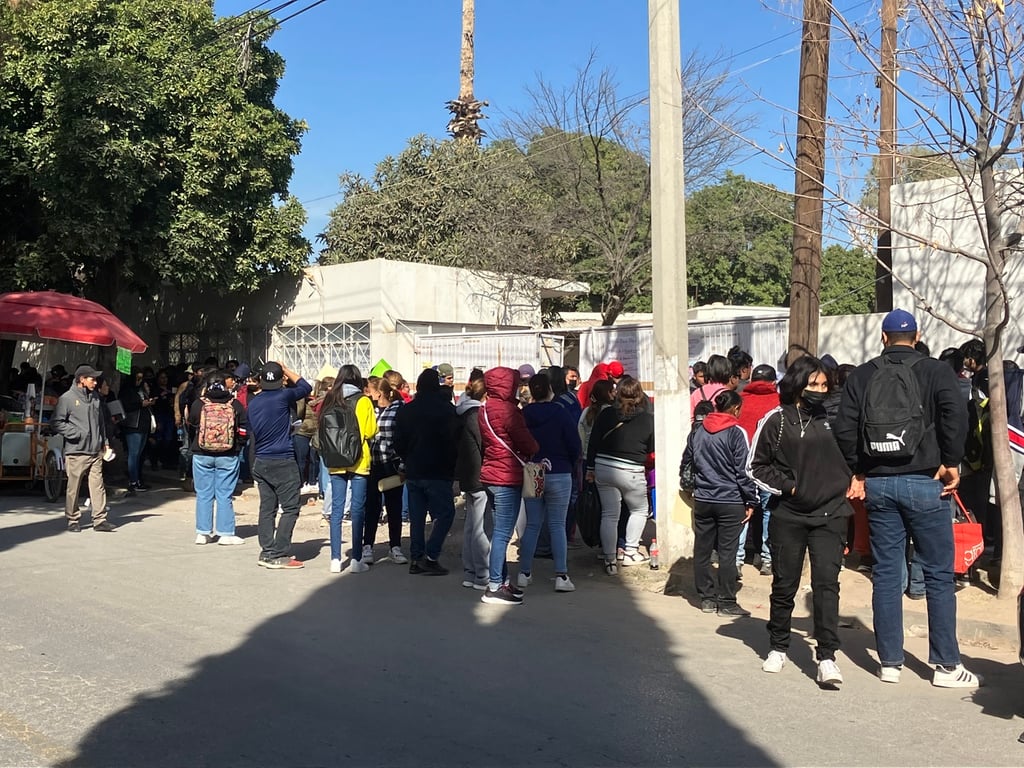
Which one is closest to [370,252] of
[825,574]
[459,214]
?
[459,214]

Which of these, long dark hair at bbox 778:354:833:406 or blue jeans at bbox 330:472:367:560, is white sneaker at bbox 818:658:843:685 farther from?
blue jeans at bbox 330:472:367:560

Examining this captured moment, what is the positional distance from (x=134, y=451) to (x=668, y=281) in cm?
A: 979

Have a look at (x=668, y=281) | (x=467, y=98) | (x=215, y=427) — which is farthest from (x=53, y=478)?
(x=467, y=98)

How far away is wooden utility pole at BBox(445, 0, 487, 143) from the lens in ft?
117

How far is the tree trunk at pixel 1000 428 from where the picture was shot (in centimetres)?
754

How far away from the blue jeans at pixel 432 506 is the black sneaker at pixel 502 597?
3.50 ft

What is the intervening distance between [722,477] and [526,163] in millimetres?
18318

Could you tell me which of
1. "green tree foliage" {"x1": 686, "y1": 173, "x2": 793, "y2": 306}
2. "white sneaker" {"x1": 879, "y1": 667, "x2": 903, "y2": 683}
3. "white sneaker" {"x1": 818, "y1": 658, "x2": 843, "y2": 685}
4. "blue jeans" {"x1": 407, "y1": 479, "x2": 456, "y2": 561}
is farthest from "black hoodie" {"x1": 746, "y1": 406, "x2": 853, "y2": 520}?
"green tree foliage" {"x1": 686, "y1": 173, "x2": 793, "y2": 306}

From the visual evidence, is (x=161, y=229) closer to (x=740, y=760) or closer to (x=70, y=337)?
(x=70, y=337)

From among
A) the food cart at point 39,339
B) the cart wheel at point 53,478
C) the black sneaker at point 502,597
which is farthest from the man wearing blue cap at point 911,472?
the food cart at point 39,339

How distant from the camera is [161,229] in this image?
18859 mm

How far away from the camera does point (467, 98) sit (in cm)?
3628

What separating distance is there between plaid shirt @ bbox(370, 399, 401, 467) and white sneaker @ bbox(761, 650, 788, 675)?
4440 millimetres

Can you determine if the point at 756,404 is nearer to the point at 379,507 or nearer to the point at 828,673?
the point at 828,673
